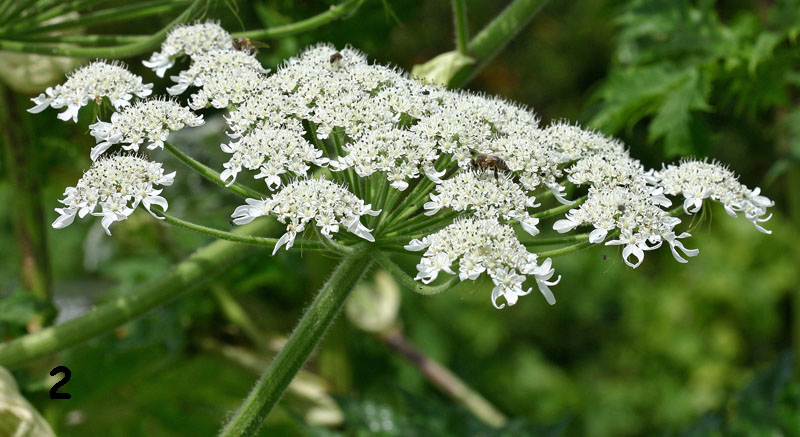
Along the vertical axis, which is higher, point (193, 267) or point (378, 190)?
point (378, 190)

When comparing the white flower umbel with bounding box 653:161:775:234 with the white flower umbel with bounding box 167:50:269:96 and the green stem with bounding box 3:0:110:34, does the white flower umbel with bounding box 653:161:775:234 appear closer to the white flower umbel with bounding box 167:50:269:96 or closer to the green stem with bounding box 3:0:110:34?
the white flower umbel with bounding box 167:50:269:96

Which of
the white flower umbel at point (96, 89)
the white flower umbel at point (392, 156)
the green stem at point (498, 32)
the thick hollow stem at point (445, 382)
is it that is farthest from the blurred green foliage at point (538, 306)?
the white flower umbel at point (96, 89)

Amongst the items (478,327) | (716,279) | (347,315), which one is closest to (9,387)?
(347,315)

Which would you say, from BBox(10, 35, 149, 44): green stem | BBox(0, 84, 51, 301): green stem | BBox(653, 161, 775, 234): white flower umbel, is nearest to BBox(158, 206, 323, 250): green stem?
BBox(10, 35, 149, 44): green stem

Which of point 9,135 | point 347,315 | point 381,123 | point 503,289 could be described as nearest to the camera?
point 503,289

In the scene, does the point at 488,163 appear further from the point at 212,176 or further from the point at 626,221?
the point at 212,176

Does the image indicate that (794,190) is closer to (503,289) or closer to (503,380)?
(503,289)
